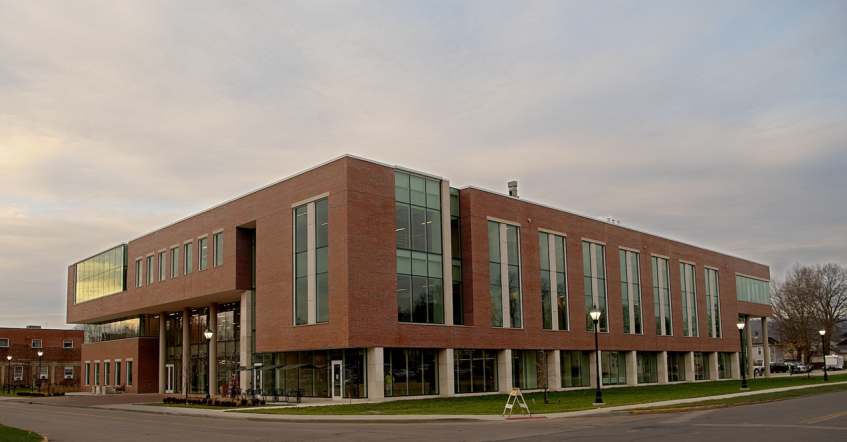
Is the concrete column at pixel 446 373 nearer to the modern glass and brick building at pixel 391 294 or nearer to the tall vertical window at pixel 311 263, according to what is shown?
the modern glass and brick building at pixel 391 294

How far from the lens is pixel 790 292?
111 meters

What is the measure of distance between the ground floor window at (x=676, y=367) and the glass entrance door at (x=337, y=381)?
3628cm

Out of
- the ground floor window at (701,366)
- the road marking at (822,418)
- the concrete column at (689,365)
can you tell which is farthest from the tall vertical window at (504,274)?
the ground floor window at (701,366)

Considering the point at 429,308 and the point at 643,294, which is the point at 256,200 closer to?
the point at 429,308

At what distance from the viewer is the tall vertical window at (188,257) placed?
53.0m

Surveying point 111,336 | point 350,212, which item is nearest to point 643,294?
point 350,212

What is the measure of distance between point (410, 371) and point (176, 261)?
928 inches

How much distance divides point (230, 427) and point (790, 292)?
351 feet

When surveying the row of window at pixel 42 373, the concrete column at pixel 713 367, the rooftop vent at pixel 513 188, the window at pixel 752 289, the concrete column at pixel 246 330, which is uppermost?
the rooftop vent at pixel 513 188

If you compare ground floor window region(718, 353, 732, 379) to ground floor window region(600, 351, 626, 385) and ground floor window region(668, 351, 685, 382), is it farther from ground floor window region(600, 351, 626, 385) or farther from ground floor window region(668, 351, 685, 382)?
ground floor window region(600, 351, 626, 385)

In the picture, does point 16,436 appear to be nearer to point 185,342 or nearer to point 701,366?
point 185,342

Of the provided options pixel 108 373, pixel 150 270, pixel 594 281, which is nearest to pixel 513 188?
pixel 594 281

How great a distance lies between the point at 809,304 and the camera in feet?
353

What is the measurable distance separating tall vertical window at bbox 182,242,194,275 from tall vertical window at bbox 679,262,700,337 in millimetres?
43266
